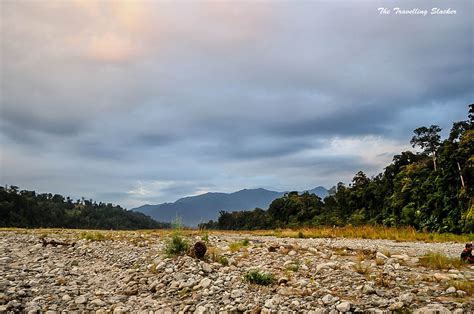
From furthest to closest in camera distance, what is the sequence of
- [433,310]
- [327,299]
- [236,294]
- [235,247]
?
[235,247]
[236,294]
[327,299]
[433,310]

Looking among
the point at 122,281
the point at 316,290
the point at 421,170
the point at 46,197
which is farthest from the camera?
the point at 46,197

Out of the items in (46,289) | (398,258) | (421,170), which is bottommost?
(46,289)

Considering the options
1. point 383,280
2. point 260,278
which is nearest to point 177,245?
point 260,278

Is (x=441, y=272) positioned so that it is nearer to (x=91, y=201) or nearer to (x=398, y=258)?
(x=398, y=258)

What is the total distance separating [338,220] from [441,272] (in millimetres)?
46719

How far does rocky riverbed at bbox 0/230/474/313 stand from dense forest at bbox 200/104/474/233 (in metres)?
22.3

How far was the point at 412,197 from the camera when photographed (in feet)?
136

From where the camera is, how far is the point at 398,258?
11.4m

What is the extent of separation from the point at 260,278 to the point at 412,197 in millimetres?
37738

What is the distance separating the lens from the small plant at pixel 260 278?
31.8ft

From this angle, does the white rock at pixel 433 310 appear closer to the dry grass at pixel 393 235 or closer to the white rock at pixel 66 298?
the white rock at pixel 66 298

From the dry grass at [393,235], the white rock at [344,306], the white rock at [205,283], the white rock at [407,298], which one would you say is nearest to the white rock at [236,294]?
the white rock at [205,283]

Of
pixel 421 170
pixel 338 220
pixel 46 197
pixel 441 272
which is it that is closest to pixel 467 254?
pixel 441 272

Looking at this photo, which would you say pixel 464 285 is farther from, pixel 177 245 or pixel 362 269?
pixel 177 245
